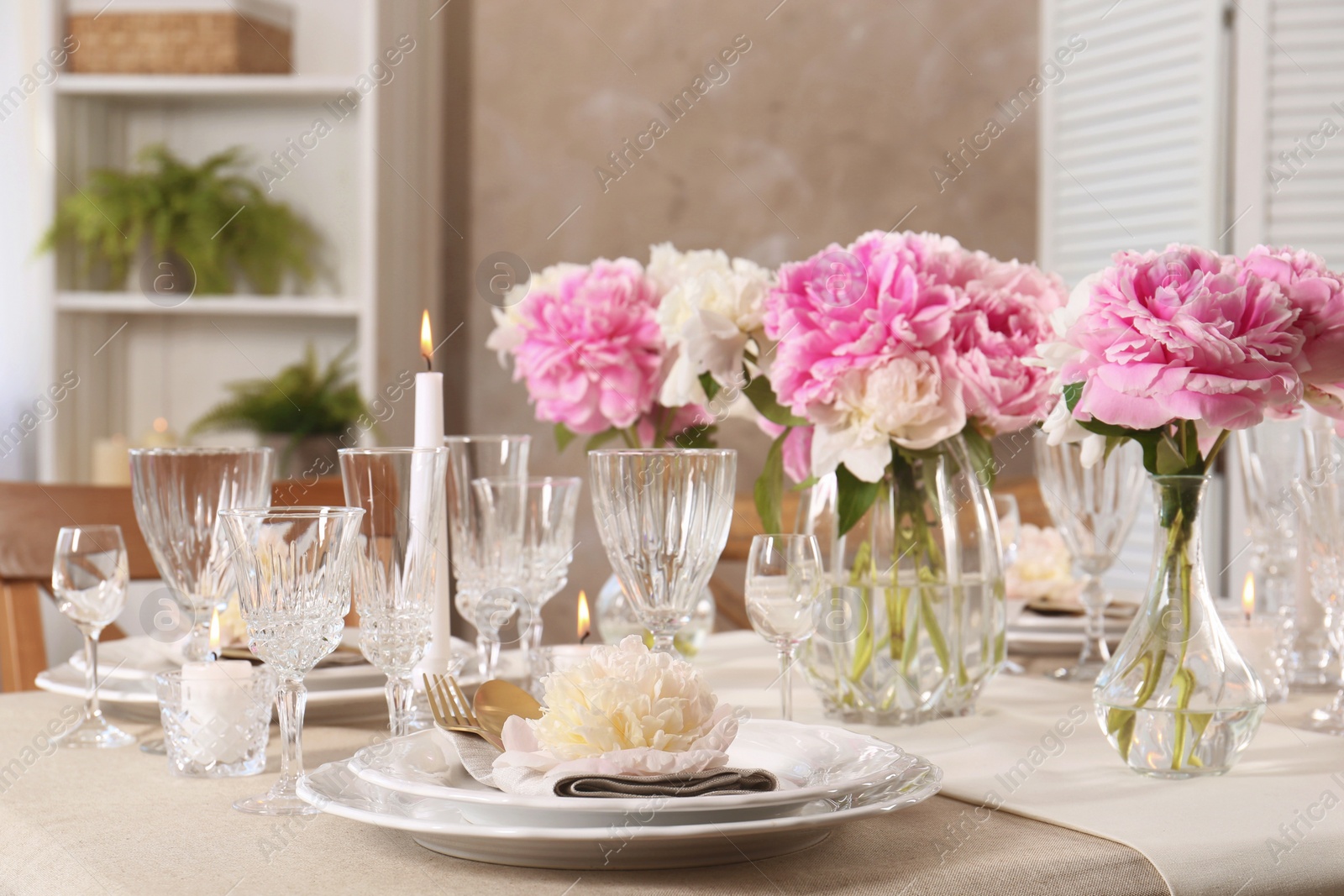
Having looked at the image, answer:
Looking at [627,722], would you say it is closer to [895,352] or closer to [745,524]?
[895,352]

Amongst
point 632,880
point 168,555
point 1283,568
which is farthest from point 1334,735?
point 168,555

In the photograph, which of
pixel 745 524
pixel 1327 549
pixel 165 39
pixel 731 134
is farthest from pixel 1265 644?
pixel 165 39

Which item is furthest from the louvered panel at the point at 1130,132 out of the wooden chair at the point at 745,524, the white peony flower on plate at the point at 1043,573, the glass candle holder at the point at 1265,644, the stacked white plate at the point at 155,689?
the stacked white plate at the point at 155,689

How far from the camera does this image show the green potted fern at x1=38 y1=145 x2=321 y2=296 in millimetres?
2914

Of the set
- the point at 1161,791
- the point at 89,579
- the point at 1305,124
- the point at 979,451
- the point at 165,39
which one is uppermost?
the point at 165,39

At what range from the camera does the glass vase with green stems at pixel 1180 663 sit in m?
0.90

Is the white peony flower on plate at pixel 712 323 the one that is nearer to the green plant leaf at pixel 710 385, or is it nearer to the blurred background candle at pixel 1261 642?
the green plant leaf at pixel 710 385

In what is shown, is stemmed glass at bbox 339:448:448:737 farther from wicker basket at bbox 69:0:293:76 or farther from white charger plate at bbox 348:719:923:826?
wicker basket at bbox 69:0:293:76

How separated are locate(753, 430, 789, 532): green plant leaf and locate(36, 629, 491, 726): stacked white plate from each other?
29 centimetres

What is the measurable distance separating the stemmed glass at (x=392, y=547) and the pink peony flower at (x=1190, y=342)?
431 millimetres

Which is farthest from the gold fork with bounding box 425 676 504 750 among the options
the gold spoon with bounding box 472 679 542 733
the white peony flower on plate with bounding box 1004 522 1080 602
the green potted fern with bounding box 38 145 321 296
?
the green potted fern with bounding box 38 145 321 296

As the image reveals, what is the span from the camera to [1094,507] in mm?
1370

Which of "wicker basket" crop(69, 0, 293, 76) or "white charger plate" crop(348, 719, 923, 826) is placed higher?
"wicker basket" crop(69, 0, 293, 76)

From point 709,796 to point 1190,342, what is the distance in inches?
15.7
